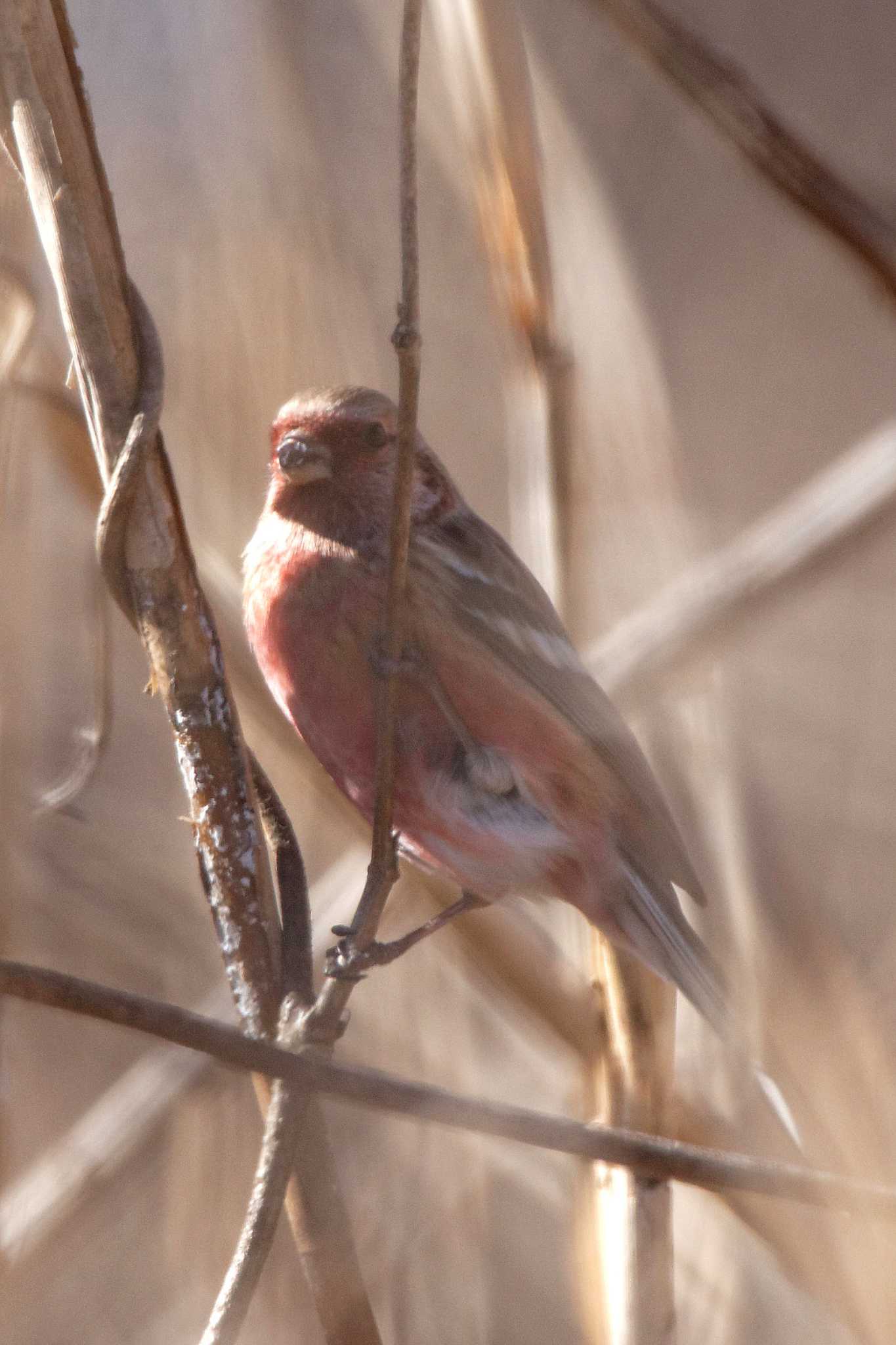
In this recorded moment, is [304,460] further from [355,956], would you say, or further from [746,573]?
[355,956]

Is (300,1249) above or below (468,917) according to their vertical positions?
below

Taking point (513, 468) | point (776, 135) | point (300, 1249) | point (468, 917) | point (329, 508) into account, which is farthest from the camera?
point (513, 468)

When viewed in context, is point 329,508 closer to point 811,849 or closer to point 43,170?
point 43,170

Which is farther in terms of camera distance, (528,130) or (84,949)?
(84,949)

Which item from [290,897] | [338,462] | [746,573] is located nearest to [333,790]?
[338,462]

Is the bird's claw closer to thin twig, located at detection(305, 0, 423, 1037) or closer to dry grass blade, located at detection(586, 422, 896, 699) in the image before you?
thin twig, located at detection(305, 0, 423, 1037)

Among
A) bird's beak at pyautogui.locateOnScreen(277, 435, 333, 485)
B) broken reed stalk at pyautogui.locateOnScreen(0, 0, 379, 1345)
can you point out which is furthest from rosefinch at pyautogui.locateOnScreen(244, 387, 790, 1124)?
broken reed stalk at pyautogui.locateOnScreen(0, 0, 379, 1345)

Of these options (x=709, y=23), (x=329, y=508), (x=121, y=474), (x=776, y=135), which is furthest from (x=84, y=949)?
(x=709, y=23)
